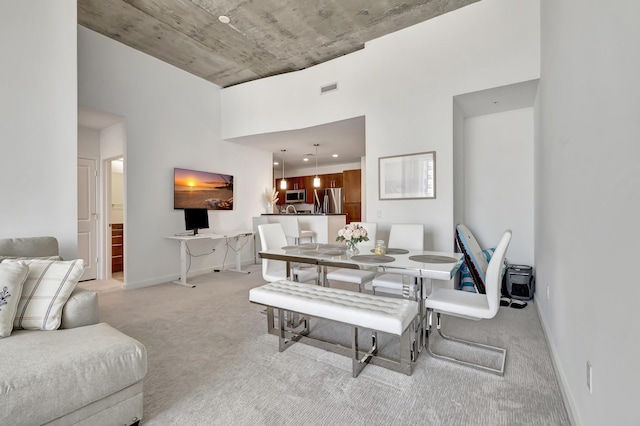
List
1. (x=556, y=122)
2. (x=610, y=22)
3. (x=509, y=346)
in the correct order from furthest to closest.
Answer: (x=509, y=346) → (x=556, y=122) → (x=610, y=22)

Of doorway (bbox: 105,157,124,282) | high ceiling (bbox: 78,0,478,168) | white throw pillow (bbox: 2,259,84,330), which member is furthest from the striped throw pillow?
doorway (bbox: 105,157,124,282)

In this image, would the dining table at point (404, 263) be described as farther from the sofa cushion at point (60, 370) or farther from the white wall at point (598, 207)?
the sofa cushion at point (60, 370)

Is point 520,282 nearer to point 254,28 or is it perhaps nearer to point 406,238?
point 406,238

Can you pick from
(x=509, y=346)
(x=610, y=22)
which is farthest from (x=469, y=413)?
Result: (x=610, y=22)

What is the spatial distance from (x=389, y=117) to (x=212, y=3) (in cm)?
259

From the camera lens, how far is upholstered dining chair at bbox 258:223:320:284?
10.5 ft

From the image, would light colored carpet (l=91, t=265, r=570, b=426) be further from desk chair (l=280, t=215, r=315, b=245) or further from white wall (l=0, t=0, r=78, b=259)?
desk chair (l=280, t=215, r=315, b=245)

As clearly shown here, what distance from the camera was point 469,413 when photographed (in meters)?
1.67

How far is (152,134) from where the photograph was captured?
4.66 metres

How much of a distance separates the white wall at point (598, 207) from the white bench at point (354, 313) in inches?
35.0

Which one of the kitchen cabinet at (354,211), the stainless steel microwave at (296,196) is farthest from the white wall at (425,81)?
the stainless steel microwave at (296,196)

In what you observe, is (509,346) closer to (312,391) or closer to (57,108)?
(312,391)

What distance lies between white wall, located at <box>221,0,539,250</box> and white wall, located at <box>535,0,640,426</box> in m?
1.30

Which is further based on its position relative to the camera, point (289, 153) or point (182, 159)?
point (289, 153)
